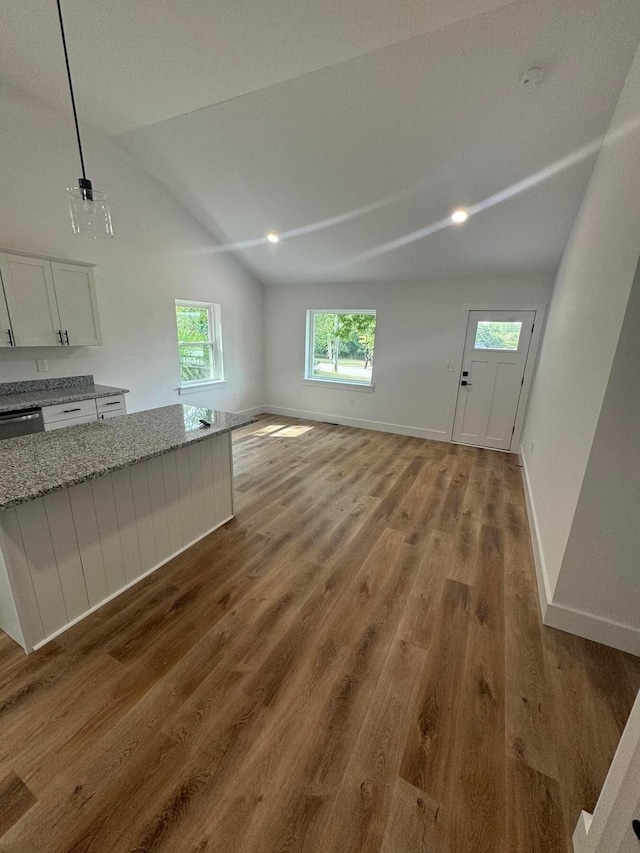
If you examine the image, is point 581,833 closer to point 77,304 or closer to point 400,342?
point 77,304

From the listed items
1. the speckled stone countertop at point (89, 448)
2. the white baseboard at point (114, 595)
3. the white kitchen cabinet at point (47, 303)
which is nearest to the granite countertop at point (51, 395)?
the white kitchen cabinet at point (47, 303)

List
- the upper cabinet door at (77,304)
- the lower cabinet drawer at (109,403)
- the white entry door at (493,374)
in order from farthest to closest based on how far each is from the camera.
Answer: the white entry door at (493,374)
the lower cabinet drawer at (109,403)
the upper cabinet door at (77,304)

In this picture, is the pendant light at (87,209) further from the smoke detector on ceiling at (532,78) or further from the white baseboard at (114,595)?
the smoke detector on ceiling at (532,78)

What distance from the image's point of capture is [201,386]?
5.05m

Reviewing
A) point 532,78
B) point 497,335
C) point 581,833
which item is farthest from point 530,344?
point 581,833

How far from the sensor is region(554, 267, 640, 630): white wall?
4.82 ft

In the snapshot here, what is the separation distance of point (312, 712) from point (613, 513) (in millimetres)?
1634

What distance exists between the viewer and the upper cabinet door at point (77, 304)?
308cm

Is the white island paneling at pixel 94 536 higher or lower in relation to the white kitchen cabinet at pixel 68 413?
lower

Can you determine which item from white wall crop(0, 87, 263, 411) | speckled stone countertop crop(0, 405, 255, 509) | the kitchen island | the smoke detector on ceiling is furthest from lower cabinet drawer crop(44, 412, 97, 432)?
the smoke detector on ceiling

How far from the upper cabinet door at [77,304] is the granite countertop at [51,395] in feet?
1.50

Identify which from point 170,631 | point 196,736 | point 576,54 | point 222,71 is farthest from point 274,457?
point 576,54

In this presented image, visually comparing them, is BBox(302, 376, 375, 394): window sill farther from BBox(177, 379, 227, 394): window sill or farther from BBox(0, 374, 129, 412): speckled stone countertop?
BBox(0, 374, 129, 412): speckled stone countertop

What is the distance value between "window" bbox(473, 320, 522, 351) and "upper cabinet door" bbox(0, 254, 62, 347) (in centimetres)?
482
